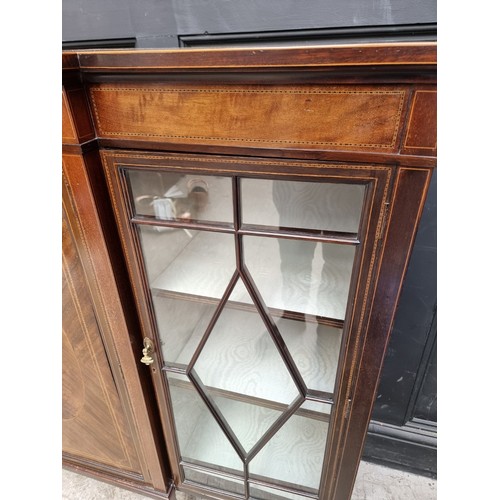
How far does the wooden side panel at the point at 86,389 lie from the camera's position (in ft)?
1.94

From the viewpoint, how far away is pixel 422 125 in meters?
0.37

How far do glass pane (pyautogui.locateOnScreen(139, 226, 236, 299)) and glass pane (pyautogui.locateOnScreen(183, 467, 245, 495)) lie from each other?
20.1 inches

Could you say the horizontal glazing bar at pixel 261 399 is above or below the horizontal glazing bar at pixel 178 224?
below

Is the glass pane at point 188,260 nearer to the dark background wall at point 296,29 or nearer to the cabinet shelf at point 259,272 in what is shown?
the cabinet shelf at point 259,272

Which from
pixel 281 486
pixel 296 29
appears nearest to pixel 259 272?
pixel 296 29

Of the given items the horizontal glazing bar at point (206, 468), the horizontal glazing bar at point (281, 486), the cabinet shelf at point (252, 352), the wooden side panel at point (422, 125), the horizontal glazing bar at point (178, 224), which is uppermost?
the wooden side panel at point (422, 125)

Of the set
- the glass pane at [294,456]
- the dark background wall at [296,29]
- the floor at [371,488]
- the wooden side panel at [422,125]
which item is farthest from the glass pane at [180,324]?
the floor at [371,488]

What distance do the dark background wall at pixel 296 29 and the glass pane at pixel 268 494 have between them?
43cm

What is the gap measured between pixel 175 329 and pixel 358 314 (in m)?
0.34

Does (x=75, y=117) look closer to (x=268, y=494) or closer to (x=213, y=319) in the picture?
(x=213, y=319)

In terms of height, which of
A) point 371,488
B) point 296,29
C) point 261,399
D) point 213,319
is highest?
point 296,29

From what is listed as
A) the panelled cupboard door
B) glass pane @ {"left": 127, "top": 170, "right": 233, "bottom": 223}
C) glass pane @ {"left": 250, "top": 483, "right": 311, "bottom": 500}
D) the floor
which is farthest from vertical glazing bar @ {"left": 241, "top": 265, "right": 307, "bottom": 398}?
the floor

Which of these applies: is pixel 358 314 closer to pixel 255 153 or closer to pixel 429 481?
pixel 255 153

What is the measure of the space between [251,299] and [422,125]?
1.15 ft
